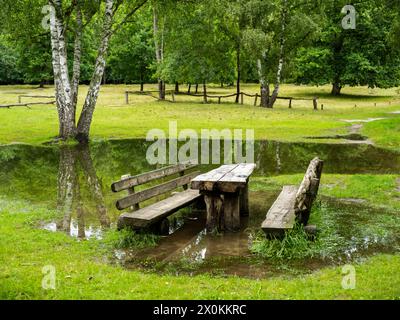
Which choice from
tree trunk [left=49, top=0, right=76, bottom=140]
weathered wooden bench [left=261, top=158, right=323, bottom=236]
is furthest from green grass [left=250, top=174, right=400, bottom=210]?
tree trunk [left=49, top=0, right=76, bottom=140]

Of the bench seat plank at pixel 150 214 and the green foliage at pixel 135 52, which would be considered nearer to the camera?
the bench seat plank at pixel 150 214

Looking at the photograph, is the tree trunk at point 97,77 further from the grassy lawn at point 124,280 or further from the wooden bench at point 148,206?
the grassy lawn at point 124,280

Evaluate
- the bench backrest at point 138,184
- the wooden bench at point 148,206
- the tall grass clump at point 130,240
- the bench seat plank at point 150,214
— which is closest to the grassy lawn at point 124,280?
the tall grass clump at point 130,240

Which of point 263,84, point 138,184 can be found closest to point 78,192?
point 138,184

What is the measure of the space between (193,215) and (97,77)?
11.1 m

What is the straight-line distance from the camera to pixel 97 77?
1948 cm

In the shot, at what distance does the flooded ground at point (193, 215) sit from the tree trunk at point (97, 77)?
154 cm

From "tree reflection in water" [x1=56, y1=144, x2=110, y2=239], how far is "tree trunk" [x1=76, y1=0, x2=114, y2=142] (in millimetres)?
2474

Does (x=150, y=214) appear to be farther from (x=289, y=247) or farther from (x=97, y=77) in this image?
(x=97, y=77)

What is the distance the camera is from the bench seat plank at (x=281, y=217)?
7.34m

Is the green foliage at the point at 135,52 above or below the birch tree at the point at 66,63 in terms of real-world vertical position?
above

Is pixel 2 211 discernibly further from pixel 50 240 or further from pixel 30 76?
pixel 30 76
